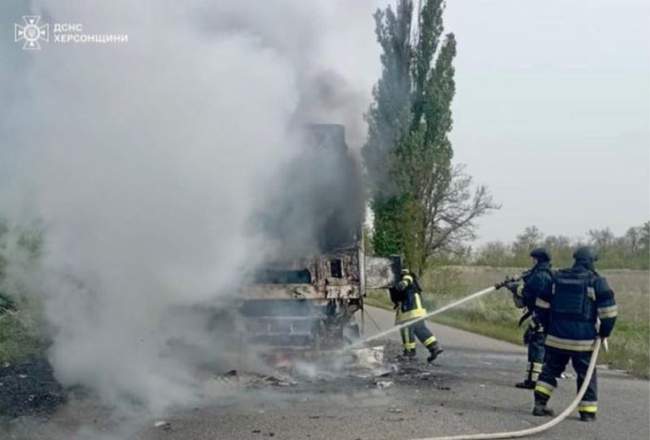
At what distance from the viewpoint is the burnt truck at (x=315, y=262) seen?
925 cm

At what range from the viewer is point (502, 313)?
1914cm

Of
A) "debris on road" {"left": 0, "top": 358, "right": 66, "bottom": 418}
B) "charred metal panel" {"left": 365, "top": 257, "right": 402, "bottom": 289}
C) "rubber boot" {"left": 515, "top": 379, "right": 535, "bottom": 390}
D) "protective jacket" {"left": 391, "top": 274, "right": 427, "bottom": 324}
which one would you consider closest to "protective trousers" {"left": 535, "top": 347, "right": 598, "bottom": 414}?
"rubber boot" {"left": 515, "top": 379, "right": 535, "bottom": 390}

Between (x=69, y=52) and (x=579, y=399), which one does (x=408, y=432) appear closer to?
(x=579, y=399)

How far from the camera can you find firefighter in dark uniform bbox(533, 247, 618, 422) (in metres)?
6.96

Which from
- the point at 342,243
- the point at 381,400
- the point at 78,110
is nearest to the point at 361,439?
the point at 381,400

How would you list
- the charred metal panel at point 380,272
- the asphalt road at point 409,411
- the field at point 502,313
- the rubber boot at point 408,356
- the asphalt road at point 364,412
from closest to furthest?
the asphalt road at point 364,412 → the asphalt road at point 409,411 → the rubber boot at point 408,356 → the charred metal panel at point 380,272 → the field at point 502,313

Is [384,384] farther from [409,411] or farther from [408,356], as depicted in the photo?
[408,356]

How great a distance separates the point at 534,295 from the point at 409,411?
222 centimetres

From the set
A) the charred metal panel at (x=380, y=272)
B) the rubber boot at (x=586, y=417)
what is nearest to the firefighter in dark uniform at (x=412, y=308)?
the charred metal panel at (x=380, y=272)

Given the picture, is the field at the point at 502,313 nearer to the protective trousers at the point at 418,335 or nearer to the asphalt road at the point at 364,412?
the asphalt road at the point at 364,412

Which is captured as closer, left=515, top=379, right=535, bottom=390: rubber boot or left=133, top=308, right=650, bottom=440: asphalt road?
left=133, top=308, right=650, bottom=440: asphalt road

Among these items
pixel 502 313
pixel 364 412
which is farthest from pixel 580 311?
pixel 502 313

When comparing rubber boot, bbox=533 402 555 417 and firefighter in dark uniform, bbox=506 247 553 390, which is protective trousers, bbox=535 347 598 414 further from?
firefighter in dark uniform, bbox=506 247 553 390

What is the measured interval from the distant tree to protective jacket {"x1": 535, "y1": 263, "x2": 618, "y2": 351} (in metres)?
Answer: 10.4
